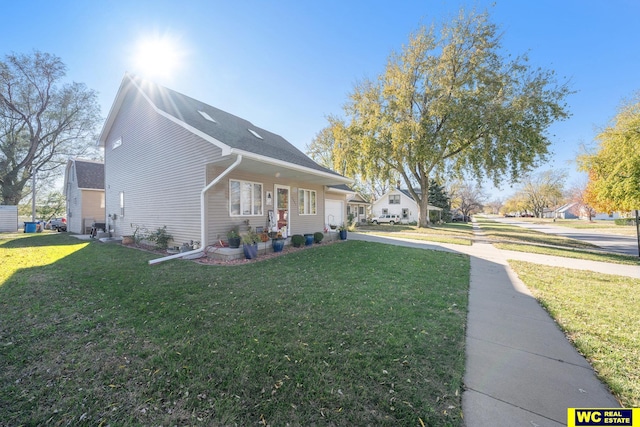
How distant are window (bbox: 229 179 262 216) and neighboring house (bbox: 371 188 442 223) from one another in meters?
26.7

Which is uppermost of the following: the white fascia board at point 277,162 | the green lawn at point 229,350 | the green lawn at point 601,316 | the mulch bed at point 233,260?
the white fascia board at point 277,162

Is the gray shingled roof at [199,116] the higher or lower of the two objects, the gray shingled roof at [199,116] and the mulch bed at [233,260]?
the higher

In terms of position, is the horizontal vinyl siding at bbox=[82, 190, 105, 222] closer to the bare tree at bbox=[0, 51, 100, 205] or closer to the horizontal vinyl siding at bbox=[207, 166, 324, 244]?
the bare tree at bbox=[0, 51, 100, 205]

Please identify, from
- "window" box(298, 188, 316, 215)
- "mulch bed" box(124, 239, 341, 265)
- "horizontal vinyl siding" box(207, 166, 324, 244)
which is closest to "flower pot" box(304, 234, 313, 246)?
"mulch bed" box(124, 239, 341, 265)

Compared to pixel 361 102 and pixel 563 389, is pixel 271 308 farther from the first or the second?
pixel 361 102

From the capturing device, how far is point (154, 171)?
9.54m

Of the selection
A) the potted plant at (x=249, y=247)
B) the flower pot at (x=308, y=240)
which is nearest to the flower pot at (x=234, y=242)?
the potted plant at (x=249, y=247)

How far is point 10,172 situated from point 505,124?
39.0 meters

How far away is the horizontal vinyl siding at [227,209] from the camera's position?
777 cm

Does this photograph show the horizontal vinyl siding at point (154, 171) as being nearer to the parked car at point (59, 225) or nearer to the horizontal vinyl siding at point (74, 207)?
the horizontal vinyl siding at point (74, 207)

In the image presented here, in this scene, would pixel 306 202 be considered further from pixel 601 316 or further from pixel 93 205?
pixel 93 205

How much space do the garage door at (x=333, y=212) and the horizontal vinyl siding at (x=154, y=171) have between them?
10905 millimetres

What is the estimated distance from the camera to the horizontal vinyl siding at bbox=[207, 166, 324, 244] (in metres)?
7.77

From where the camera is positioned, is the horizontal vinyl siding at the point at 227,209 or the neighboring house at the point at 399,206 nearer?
the horizontal vinyl siding at the point at 227,209
